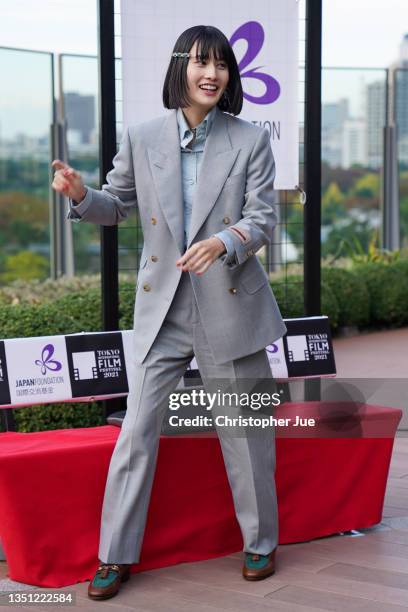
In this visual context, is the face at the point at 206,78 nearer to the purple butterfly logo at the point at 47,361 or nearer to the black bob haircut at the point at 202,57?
the black bob haircut at the point at 202,57

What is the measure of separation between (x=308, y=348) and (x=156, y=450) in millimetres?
1248

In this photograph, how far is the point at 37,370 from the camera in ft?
12.5

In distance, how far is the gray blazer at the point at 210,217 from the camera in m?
3.25

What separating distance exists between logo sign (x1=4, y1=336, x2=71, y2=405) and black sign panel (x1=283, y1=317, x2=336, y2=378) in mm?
1002

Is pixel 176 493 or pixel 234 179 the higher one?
pixel 234 179

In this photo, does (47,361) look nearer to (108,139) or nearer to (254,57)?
(108,139)

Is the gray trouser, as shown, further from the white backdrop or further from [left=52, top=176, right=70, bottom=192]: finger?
the white backdrop

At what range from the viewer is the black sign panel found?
4320mm

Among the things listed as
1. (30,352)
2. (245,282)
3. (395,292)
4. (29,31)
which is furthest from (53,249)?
(245,282)

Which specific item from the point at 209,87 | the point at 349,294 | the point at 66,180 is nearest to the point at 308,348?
the point at 209,87

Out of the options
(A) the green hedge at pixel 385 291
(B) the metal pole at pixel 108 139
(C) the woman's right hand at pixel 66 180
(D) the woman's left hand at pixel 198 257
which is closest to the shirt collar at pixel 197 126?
(C) the woman's right hand at pixel 66 180

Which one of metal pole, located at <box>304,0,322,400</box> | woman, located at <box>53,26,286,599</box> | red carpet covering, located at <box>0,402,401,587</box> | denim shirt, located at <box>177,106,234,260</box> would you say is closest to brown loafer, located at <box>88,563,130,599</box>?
woman, located at <box>53,26,286,599</box>

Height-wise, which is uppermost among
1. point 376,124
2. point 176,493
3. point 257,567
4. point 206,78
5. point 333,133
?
point 376,124

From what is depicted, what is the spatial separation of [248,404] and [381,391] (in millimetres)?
3830
